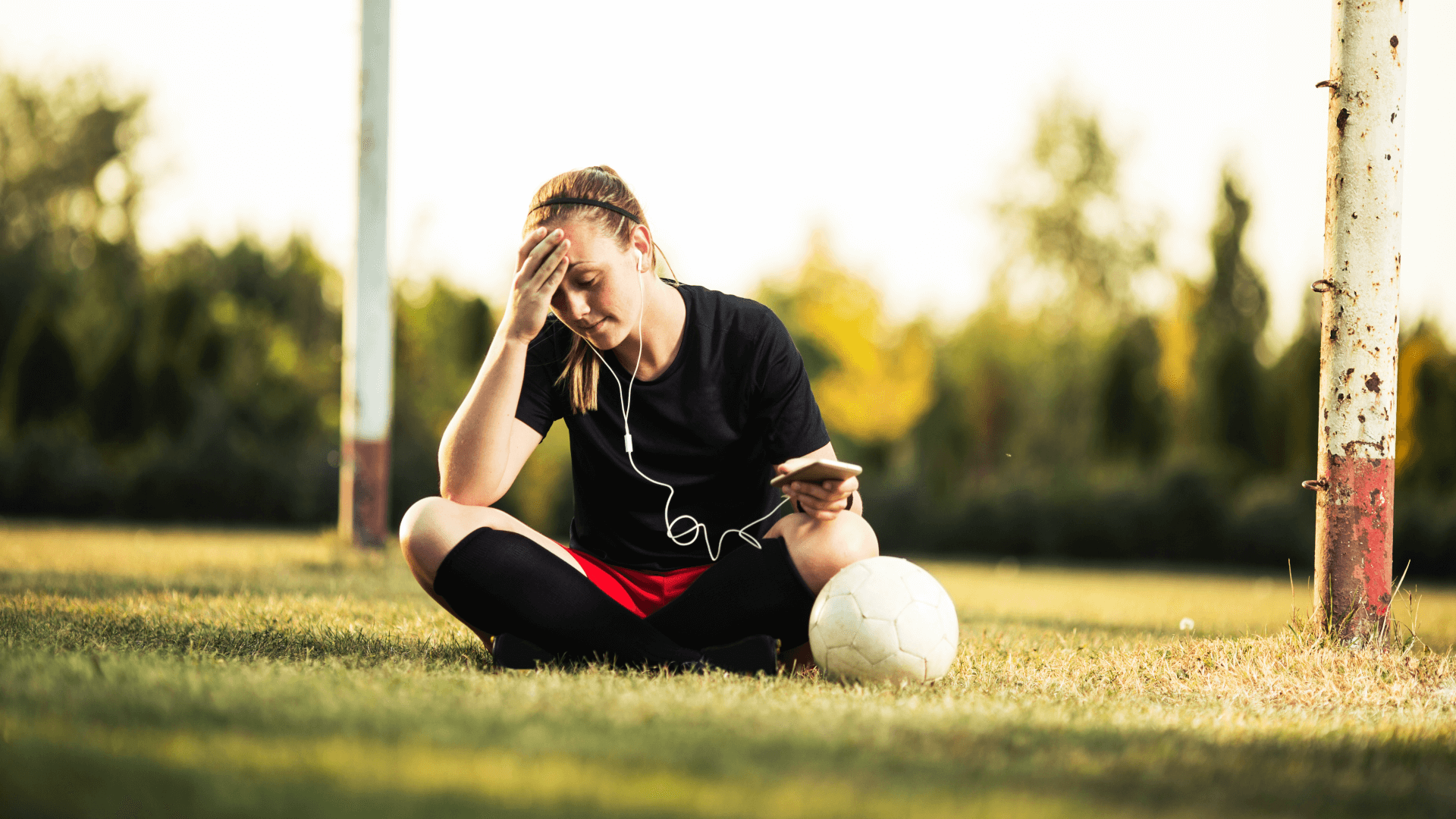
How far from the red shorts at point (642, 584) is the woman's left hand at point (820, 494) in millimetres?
498

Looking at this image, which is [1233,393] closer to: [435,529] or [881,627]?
[881,627]

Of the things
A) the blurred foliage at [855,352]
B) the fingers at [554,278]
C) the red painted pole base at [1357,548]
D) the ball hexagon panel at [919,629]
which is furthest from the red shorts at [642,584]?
the blurred foliage at [855,352]

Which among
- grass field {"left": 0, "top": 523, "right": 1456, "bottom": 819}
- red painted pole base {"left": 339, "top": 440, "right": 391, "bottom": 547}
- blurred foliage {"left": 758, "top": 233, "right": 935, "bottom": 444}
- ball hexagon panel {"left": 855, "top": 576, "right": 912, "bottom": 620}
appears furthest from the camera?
blurred foliage {"left": 758, "top": 233, "right": 935, "bottom": 444}

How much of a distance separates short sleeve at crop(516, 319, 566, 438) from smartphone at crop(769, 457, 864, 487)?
93cm

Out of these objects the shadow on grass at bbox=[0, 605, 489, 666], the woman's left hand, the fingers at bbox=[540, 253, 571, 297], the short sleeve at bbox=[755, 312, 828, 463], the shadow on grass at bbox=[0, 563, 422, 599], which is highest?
the fingers at bbox=[540, 253, 571, 297]

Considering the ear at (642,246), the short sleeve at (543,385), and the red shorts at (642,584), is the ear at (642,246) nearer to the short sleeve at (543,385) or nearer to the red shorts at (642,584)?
the short sleeve at (543,385)

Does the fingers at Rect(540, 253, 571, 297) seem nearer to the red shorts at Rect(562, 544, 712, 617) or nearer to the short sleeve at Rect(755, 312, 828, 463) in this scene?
the short sleeve at Rect(755, 312, 828, 463)

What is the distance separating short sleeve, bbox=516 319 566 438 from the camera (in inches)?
149

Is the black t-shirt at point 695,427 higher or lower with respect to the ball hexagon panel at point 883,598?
higher

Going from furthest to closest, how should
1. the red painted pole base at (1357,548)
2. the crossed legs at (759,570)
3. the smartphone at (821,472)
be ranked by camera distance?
the red painted pole base at (1357,548) < the crossed legs at (759,570) < the smartphone at (821,472)

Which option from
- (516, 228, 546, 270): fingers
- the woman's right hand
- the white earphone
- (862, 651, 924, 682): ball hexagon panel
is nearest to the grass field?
(862, 651, 924, 682): ball hexagon panel

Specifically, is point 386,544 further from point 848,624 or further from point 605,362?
point 848,624

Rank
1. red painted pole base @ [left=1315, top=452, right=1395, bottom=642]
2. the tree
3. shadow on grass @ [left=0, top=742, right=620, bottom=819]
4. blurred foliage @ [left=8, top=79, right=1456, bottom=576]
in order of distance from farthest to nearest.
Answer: the tree < blurred foliage @ [left=8, top=79, right=1456, bottom=576] < red painted pole base @ [left=1315, top=452, right=1395, bottom=642] < shadow on grass @ [left=0, top=742, right=620, bottom=819]

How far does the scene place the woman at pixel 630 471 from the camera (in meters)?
3.46
